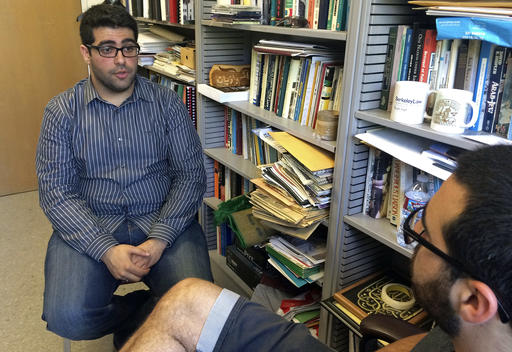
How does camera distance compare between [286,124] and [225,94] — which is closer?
[286,124]

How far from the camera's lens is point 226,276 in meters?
2.25

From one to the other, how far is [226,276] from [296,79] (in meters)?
1.12

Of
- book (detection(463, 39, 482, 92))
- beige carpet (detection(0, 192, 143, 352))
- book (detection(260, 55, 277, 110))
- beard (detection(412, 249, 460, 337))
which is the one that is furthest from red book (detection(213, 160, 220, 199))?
beard (detection(412, 249, 460, 337))

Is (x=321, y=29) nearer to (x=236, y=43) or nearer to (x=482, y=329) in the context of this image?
(x=236, y=43)

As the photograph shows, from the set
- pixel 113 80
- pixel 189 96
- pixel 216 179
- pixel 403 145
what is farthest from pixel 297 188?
pixel 189 96

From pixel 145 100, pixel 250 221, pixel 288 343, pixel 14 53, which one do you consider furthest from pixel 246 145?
pixel 14 53

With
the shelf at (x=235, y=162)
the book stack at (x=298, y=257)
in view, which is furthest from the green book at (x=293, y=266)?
the shelf at (x=235, y=162)

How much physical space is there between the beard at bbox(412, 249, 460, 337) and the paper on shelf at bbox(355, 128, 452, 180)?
0.40m

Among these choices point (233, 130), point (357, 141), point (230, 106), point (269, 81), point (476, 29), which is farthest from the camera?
point (233, 130)

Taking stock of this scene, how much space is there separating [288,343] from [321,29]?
1.01 meters

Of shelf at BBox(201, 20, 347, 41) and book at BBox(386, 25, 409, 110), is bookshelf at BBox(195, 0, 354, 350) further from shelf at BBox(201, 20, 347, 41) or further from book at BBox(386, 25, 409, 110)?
book at BBox(386, 25, 409, 110)

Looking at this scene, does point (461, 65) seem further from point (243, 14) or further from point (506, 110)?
point (243, 14)

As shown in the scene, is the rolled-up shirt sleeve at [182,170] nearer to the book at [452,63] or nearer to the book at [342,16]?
the book at [342,16]

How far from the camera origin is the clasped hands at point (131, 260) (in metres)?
1.47
